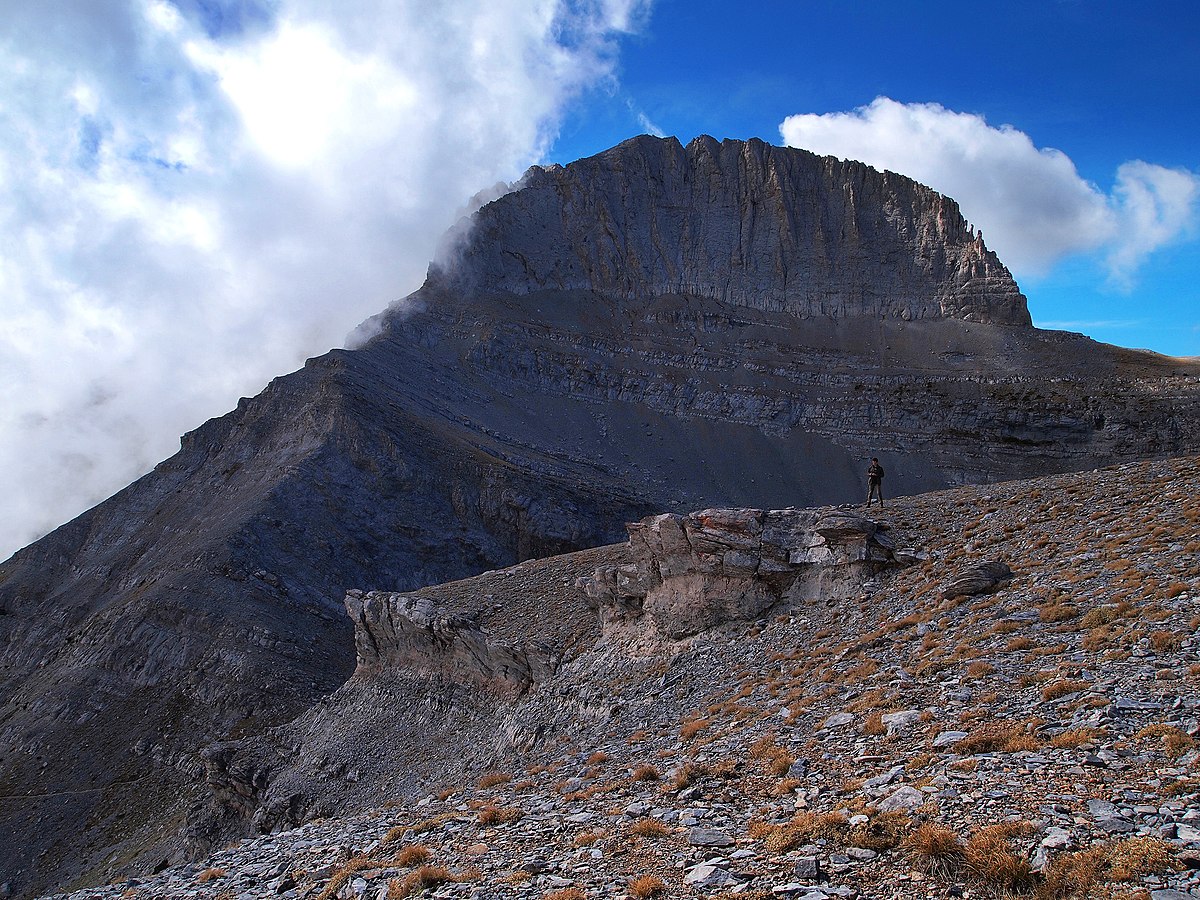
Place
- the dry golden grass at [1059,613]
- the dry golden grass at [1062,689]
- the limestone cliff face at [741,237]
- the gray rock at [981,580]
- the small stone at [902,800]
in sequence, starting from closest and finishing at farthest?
the small stone at [902,800] → the dry golden grass at [1062,689] → the dry golden grass at [1059,613] → the gray rock at [981,580] → the limestone cliff face at [741,237]

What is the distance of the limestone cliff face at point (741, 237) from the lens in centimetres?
12269

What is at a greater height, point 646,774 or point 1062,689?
point 1062,689

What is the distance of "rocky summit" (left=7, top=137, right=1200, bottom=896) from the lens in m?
35.0

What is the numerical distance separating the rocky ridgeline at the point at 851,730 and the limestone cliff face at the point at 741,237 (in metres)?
97.7

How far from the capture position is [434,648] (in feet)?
119

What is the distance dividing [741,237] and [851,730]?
407 feet

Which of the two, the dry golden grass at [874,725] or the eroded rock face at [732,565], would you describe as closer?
the dry golden grass at [874,725]

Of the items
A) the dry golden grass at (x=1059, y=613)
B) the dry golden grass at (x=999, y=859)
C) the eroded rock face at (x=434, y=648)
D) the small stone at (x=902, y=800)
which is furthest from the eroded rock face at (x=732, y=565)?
the dry golden grass at (x=999, y=859)

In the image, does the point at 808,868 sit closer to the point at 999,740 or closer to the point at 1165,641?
the point at 999,740

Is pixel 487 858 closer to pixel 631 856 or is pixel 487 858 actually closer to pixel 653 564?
pixel 631 856

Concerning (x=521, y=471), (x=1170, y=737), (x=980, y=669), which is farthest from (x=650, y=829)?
(x=521, y=471)

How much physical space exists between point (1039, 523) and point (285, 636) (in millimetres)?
52127

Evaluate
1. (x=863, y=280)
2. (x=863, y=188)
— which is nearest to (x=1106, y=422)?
(x=863, y=280)

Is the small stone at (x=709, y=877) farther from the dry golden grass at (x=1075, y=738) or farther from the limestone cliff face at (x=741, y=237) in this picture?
the limestone cliff face at (x=741, y=237)
